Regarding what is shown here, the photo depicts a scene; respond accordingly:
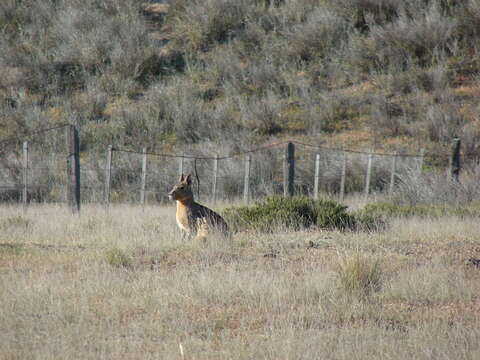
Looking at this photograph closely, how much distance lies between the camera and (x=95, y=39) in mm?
30375

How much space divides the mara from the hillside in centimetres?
1297

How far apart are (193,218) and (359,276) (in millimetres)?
3838

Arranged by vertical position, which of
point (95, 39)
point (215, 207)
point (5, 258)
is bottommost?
point (215, 207)

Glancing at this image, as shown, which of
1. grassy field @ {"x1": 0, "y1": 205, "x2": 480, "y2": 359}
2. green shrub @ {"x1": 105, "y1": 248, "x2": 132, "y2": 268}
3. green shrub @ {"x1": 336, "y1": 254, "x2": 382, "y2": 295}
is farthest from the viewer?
green shrub @ {"x1": 105, "y1": 248, "x2": 132, "y2": 268}

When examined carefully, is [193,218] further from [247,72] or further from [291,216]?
[247,72]

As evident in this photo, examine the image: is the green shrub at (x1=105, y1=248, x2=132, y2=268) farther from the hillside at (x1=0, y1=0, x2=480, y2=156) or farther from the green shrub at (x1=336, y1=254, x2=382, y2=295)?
the hillside at (x1=0, y1=0, x2=480, y2=156)

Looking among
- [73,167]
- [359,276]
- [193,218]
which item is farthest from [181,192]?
[73,167]

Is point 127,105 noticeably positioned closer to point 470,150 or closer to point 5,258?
point 470,150

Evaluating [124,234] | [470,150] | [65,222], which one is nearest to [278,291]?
[124,234]

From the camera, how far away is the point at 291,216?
41.5 ft

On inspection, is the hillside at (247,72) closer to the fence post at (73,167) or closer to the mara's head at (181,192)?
the fence post at (73,167)

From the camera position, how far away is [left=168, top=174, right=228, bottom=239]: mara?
1055 cm

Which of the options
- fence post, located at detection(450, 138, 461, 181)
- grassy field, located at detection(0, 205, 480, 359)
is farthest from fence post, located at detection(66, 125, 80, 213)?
fence post, located at detection(450, 138, 461, 181)

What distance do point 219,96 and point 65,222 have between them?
15.9 metres
